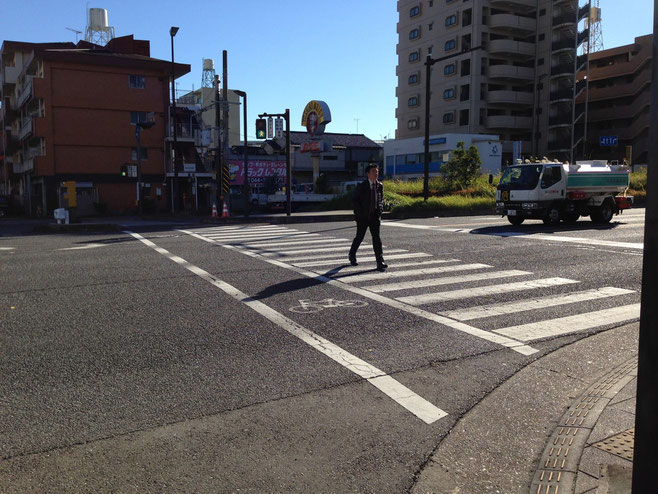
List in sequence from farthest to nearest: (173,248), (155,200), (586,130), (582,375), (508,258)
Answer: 1. (586,130)
2. (155,200)
3. (173,248)
4. (508,258)
5. (582,375)

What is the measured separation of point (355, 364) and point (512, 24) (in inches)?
2466

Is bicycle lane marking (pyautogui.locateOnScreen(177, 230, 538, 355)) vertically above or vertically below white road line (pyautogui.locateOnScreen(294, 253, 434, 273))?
below

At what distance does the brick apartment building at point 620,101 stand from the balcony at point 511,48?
9.30 meters

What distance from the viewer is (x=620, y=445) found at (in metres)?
3.26

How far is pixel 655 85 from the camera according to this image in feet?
7.30

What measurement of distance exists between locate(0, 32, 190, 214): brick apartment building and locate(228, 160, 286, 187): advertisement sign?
648 centimetres

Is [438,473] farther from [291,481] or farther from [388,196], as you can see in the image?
[388,196]

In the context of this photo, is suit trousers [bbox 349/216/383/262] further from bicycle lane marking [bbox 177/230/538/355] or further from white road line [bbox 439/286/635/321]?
white road line [bbox 439/286/635/321]

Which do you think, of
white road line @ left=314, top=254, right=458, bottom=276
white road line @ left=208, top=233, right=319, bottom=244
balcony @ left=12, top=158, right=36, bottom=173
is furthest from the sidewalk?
balcony @ left=12, top=158, right=36, bottom=173

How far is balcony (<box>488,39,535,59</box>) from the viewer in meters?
58.0

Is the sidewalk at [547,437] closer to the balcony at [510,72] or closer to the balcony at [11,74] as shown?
the balcony at [11,74]

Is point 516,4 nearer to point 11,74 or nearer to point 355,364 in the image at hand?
point 11,74

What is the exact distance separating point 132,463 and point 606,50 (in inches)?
2979

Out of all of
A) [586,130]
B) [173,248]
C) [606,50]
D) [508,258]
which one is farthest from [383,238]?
[606,50]
